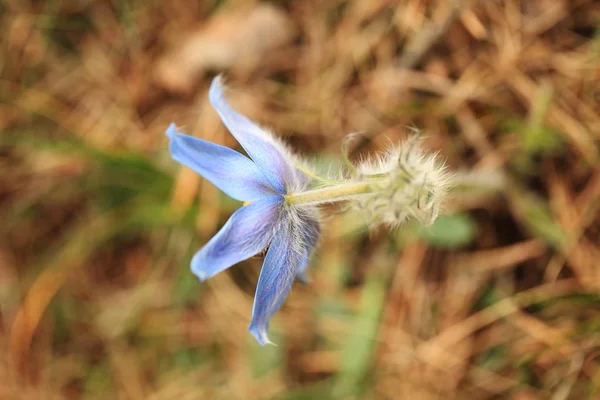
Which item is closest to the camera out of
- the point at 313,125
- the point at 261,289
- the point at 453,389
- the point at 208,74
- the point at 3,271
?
the point at 261,289

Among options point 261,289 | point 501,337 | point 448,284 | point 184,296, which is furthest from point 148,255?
point 261,289

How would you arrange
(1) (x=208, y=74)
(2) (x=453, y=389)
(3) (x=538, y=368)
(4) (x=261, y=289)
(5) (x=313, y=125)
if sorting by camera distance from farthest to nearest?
(1) (x=208, y=74) → (5) (x=313, y=125) → (2) (x=453, y=389) → (3) (x=538, y=368) → (4) (x=261, y=289)

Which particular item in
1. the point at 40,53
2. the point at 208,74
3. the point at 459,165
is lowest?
the point at 459,165

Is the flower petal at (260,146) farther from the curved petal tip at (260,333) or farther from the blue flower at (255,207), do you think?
the curved petal tip at (260,333)

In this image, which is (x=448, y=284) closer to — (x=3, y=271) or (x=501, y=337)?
(x=501, y=337)

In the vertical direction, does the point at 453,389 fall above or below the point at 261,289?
below

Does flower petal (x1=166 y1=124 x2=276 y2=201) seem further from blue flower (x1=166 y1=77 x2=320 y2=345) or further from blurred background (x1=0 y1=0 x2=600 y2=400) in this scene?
blurred background (x1=0 y1=0 x2=600 y2=400)

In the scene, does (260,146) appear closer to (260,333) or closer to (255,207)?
(255,207)
